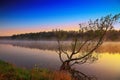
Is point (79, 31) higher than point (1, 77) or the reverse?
higher

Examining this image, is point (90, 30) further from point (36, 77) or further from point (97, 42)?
point (36, 77)

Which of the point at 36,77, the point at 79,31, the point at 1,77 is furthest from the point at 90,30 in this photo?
the point at 1,77

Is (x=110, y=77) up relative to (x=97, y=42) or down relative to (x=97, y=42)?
down

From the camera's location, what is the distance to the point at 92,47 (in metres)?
12.3

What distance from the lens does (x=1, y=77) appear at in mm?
6027

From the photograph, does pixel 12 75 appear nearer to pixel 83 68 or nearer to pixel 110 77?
pixel 110 77

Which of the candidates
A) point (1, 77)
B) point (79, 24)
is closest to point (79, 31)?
point (79, 24)

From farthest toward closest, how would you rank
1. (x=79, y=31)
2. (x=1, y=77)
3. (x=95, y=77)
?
(x=79, y=31), (x=95, y=77), (x=1, y=77)

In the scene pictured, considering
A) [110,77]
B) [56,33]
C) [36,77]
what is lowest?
[110,77]

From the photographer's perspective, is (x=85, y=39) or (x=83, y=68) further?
(x=83, y=68)

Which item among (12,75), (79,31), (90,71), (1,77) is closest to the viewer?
(1,77)

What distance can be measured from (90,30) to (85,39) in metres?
0.64

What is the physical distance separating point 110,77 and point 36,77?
19.3 ft

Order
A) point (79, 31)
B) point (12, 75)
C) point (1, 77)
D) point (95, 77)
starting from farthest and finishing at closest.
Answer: point (79, 31) < point (95, 77) < point (12, 75) < point (1, 77)
